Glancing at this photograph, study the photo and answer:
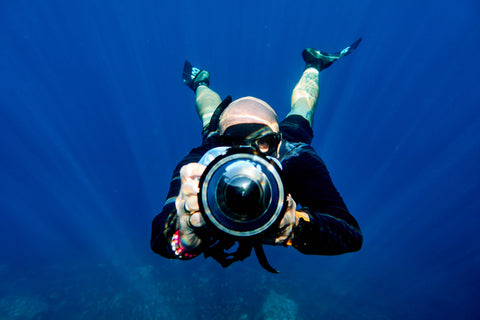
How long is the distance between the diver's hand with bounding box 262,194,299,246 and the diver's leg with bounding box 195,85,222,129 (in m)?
2.81

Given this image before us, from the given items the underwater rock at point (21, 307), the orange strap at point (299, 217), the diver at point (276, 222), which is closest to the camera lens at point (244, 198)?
the diver at point (276, 222)

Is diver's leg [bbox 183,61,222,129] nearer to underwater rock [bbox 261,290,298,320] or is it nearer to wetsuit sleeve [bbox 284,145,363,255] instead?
wetsuit sleeve [bbox 284,145,363,255]

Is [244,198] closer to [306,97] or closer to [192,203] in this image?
[192,203]

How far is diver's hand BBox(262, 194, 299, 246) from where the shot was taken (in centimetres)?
93

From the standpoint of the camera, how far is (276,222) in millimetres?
832

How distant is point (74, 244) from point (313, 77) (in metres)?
35.2

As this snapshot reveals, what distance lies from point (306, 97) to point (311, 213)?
3.21m

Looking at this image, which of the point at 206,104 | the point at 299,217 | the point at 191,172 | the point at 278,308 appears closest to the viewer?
the point at 191,172

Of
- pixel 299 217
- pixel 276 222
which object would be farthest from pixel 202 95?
pixel 276 222

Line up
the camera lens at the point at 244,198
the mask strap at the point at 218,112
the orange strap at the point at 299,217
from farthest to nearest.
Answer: the mask strap at the point at 218,112 → the orange strap at the point at 299,217 → the camera lens at the point at 244,198

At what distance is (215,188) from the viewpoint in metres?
0.88

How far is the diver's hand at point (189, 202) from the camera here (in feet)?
2.98

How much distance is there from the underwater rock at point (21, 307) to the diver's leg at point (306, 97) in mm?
19524

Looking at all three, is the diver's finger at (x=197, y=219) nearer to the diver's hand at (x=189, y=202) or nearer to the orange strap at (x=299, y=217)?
the diver's hand at (x=189, y=202)
